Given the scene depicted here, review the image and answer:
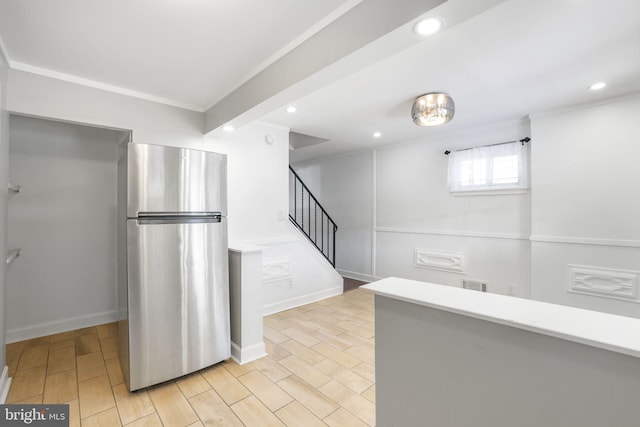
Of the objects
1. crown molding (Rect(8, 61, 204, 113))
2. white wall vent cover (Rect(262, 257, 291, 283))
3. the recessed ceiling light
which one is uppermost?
crown molding (Rect(8, 61, 204, 113))

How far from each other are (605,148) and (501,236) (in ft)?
4.35

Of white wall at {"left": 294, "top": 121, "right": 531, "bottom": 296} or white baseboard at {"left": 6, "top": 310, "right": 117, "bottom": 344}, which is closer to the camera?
white baseboard at {"left": 6, "top": 310, "right": 117, "bottom": 344}

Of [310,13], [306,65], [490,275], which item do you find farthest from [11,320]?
[490,275]

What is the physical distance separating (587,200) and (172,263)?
4001 mm

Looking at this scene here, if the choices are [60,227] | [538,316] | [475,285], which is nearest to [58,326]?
[60,227]

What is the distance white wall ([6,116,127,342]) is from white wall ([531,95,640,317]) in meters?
4.47

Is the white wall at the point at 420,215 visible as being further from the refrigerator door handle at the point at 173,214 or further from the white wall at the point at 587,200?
the refrigerator door handle at the point at 173,214

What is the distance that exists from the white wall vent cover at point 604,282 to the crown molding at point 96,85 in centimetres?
431

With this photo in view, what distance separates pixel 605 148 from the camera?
279cm

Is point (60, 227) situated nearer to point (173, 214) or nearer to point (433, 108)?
point (173, 214)

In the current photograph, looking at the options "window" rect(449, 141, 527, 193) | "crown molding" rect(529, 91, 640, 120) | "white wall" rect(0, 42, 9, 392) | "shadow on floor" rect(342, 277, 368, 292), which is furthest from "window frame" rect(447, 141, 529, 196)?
"white wall" rect(0, 42, 9, 392)

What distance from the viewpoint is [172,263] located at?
208 cm

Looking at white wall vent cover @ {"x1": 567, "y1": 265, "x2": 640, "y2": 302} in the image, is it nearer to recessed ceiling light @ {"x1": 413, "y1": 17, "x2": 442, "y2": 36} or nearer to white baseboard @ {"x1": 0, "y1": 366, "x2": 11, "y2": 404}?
recessed ceiling light @ {"x1": 413, "y1": 17, "x2": 442, "y2": 36}

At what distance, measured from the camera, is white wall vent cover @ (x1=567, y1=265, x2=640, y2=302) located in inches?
105
